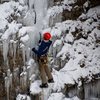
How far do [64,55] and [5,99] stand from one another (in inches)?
73.8

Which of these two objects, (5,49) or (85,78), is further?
(85,78)

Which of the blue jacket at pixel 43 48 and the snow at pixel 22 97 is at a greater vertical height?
the blue jacket at pixel 43 48

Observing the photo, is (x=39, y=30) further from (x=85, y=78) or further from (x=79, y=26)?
(x=85, y=78)

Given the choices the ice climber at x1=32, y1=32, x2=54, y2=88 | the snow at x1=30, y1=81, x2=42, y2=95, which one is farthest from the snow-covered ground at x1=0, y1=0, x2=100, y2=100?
the ice climber at x1=32, y1=32, x2=54, y2=88

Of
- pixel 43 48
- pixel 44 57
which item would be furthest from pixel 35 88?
pixel 43 48

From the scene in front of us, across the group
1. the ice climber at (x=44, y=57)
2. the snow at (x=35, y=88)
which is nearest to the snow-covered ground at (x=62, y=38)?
the snow at (x=35, y=88)

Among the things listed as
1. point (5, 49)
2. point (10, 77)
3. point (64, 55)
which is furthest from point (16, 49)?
point (64, 55)

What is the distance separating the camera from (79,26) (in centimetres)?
748

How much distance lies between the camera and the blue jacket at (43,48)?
21.4ft

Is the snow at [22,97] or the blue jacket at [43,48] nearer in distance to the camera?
the blue jacket at [43,48]

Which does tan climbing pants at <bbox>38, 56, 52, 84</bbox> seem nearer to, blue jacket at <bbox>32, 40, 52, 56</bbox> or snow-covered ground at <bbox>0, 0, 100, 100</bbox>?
blue jacket at <bbox>32, 40, 52, 56</bbox>

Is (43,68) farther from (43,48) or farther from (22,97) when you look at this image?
(22,97)

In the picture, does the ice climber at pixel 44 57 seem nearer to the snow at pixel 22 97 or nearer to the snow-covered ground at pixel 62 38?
the snow-covered ground at pixel 62 38

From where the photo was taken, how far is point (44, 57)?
6.65 m
